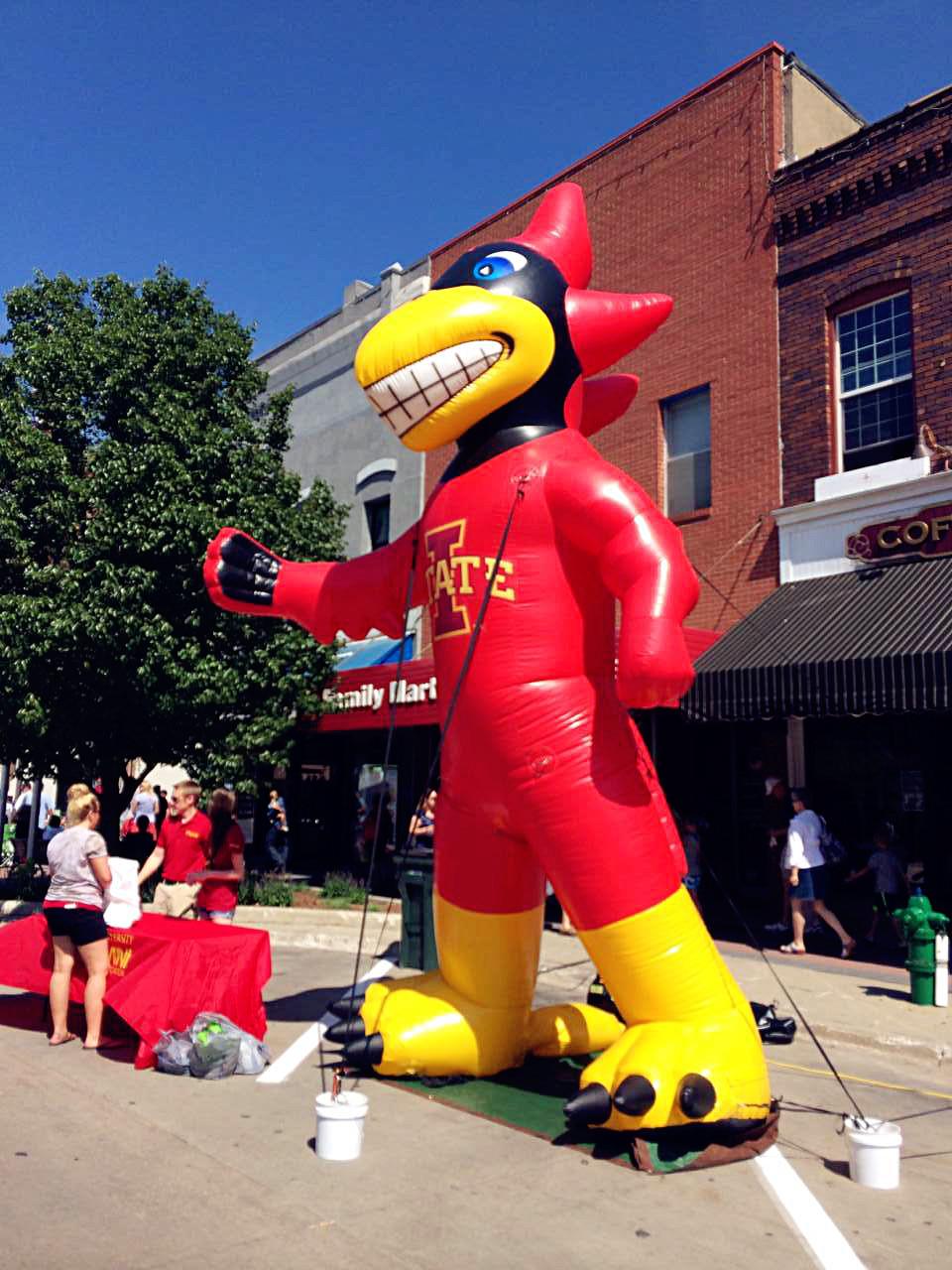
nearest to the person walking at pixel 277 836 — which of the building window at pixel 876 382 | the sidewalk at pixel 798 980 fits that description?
the sidewalk at pixel 798 980

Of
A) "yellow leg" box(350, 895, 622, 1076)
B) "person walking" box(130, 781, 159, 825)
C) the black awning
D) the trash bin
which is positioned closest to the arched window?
"person walking" box(130, 781, 159, 825)

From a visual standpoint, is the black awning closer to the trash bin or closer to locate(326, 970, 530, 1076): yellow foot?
the trash bin

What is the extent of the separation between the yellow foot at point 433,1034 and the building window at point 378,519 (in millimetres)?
13237

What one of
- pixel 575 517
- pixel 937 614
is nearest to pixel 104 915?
pixel 575 517

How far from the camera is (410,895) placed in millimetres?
8969

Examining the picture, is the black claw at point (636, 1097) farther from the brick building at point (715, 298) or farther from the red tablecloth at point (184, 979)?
the brick building at point (715, 298)

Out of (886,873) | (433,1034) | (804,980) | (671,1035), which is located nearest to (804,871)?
(886,873)

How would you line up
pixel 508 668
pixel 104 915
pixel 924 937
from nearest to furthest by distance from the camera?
pixel 508 668, pixel 104 915, pixel 924 937

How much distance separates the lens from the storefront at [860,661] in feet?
30.1

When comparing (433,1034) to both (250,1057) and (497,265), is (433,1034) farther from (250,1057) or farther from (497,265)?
(497,265)

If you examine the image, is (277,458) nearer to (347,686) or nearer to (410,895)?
(347,686)

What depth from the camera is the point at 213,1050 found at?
5.48 meters

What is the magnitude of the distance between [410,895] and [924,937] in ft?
13.1

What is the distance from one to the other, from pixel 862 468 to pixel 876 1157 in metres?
8.52
